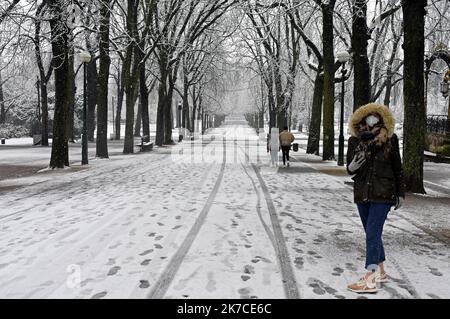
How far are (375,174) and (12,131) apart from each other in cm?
4824

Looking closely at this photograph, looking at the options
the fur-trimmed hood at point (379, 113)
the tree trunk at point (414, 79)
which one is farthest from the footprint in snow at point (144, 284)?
the tree trunk at point (414, 79)

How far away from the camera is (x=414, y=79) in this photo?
1097 centimetres

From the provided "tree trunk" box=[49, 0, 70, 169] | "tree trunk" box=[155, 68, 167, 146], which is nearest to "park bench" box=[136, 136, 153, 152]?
"tree trunk" box=[155, 68, 167, 146]

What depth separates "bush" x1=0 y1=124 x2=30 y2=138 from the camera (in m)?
45.0

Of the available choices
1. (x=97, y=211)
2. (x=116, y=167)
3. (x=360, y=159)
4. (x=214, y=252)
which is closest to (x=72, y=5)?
(x=116, y=167)

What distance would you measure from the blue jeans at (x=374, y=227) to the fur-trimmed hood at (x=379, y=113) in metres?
0.75

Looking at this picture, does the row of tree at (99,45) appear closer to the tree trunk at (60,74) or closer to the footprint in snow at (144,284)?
the tree trunk at (60,74)

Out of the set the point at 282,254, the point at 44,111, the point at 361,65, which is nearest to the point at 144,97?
the point at 44,111

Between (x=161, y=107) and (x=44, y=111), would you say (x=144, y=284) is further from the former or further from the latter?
(x=44, y=111)

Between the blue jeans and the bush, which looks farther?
the bush

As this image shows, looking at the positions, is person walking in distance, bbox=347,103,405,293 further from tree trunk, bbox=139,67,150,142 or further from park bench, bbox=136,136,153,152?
tree trunk, bbox=139,67,150,142

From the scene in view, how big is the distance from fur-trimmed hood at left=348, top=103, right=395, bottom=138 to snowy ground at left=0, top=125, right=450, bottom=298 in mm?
1699

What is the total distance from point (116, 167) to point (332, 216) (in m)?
A: 11.3

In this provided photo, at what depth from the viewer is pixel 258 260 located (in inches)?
228
